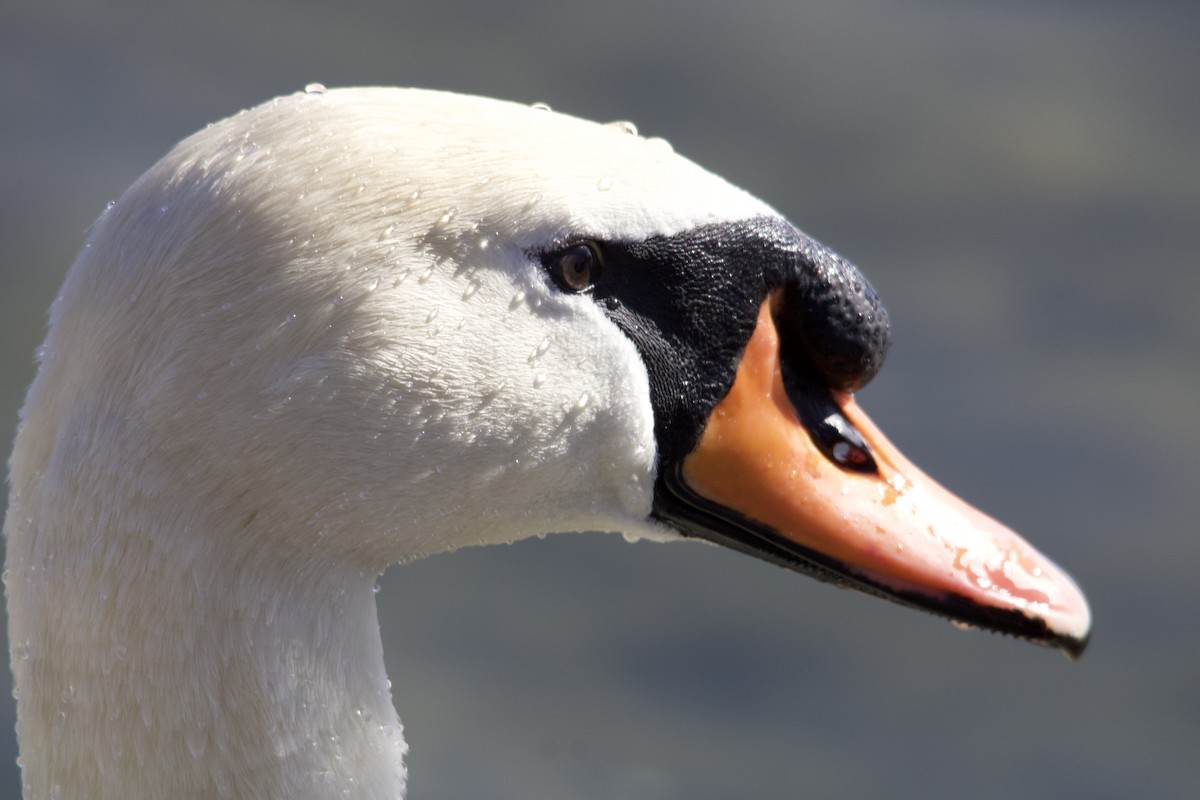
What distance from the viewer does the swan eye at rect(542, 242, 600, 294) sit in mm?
1667

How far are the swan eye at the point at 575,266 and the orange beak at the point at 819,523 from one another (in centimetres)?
23

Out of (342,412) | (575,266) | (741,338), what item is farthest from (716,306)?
(342,412)

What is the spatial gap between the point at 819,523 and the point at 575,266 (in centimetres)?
43

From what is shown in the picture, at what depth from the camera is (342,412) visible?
1579 millimetres

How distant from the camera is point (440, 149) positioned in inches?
63.9

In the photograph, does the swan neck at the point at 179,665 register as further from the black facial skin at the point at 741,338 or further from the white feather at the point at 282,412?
the black facial skin at the point at 741,338

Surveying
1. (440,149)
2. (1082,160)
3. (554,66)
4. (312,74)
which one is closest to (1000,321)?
(1082,160)

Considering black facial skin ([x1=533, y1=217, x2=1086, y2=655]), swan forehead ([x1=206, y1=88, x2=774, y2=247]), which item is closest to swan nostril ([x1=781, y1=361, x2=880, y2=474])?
black facial skin ([x1=533, y1=217, x2=1086, y2=655])

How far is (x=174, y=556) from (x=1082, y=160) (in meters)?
4.03

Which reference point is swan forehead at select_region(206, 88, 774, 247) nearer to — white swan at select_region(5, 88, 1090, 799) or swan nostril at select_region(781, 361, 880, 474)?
white swan at select_region(5, 88, 1090, 799)

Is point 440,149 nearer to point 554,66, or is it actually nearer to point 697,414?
point 697,414

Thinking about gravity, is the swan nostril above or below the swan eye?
below

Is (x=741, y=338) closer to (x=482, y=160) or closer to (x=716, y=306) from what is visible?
(x=716, y=306)

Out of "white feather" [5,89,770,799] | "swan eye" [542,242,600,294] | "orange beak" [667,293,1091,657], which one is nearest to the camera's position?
"white feather" [5,89,770,799]
